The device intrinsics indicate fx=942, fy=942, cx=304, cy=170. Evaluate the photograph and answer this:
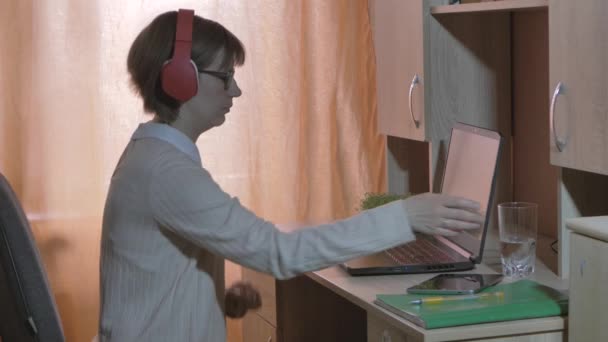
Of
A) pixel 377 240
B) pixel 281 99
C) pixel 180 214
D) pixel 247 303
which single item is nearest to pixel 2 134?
pixel 281 99

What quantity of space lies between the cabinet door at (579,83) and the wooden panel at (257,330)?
3.12 feet

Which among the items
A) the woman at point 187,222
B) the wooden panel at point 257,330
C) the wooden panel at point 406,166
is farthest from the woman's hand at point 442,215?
the wooden panel at point 406,166

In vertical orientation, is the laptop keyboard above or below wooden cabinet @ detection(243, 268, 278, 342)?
above

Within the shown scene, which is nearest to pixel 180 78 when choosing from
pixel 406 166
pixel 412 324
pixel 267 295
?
pixel 412 324

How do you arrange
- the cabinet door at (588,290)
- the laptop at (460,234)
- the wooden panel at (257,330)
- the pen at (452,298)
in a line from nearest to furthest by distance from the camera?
the cabinet door at (588,290) → the pen at (452,298) → the laptop at (460,234) → the wooden panel at (257,330)

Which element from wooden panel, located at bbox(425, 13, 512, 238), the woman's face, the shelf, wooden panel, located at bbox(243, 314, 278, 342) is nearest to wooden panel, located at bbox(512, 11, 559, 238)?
wooden panel, located at bbox(425, 13, 512, 238)

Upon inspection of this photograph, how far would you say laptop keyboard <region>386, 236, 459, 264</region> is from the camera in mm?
2068

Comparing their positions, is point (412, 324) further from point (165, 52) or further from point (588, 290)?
point (165, 52)

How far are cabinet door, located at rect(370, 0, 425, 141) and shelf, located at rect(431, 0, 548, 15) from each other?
81 millimetres

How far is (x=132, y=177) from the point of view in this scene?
1.59 m

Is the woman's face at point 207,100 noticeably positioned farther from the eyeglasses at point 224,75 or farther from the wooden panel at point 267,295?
the wooden panel at point 267,295

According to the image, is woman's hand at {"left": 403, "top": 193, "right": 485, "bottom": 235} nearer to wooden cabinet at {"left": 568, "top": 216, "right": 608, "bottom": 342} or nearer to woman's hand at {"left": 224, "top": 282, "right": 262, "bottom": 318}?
wooden cabinet at {"left": 568, "top": 216, "right": 608, "bottom": 342}

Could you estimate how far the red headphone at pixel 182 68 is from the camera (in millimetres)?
1593

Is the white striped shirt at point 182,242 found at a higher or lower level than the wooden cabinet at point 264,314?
higher
